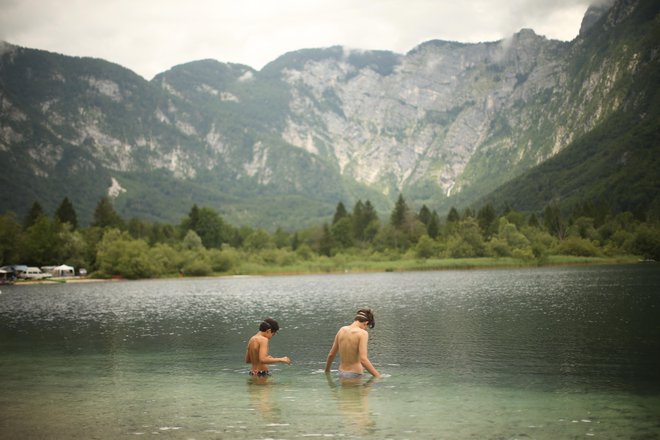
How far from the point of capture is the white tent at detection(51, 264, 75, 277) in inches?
6974

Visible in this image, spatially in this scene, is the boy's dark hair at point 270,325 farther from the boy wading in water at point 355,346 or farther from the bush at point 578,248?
the bush at point 578,248

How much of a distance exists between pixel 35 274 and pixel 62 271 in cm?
697

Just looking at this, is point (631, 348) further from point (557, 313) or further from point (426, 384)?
point (557, 313)

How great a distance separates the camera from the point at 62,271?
590 feet

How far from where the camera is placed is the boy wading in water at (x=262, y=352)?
2833 cm

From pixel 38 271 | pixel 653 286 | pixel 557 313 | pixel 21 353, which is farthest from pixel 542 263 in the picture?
pixel 21 353

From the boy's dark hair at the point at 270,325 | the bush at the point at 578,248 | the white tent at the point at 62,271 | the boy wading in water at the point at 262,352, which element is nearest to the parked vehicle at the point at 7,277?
the white tent at the point at 62,271

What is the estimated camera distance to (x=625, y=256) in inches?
7338

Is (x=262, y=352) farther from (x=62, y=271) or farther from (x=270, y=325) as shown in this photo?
(x=62, y=271)

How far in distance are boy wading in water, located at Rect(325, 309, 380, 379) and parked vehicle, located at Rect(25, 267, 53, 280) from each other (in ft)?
538

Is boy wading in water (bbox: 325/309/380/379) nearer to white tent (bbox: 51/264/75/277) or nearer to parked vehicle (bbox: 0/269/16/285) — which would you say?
parked vehicle (bbox: 0/269/16/285)

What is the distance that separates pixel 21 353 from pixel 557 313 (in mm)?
44257

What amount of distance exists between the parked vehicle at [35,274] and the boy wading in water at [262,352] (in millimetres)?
160300

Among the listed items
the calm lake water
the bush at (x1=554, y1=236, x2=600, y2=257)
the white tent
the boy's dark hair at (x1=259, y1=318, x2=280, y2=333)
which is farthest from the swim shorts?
the bush at (x1=554, y1=236, x2=600, y2=257)
